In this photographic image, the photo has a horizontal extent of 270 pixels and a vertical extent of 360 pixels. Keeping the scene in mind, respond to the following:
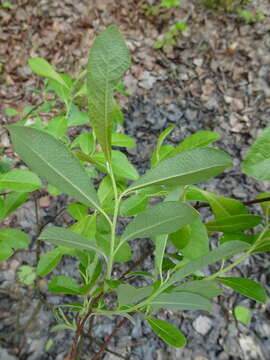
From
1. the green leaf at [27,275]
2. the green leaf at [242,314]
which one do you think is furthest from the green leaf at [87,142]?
the green leaf at [242,314]

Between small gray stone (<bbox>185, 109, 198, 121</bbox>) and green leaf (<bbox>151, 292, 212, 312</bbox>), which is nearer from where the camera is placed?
green leaf (<bbox>151, 292, 212, 312</bbox>)

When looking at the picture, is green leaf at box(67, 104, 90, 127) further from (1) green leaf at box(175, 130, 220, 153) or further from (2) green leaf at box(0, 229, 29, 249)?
(1) green leaf at box(175, 130, 220, 153)

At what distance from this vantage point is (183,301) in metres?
0.56

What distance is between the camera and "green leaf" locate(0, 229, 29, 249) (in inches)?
33.8

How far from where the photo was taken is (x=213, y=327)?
1.60 metres

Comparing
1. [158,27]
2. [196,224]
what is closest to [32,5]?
[158,27]

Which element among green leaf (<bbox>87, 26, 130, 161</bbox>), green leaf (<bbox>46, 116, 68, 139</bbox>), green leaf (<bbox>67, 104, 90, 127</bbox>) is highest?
green leaf (<bbox>87, 26, 130, 161</bbox>)

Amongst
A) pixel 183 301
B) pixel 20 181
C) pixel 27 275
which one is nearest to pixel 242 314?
pixel 27 275

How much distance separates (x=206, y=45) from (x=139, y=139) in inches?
44.2

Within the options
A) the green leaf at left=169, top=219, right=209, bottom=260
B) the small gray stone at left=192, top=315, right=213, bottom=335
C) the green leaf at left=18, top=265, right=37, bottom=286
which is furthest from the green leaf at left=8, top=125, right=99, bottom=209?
the small gray stone at left=192, top=315, right=213, bottom=335

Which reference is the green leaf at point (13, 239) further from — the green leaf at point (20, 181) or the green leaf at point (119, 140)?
the green leaf at point (119, 140)

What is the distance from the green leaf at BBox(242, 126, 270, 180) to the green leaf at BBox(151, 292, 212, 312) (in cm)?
23

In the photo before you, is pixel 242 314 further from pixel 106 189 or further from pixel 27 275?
pixel 106 189

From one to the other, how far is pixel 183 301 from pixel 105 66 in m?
0.38
